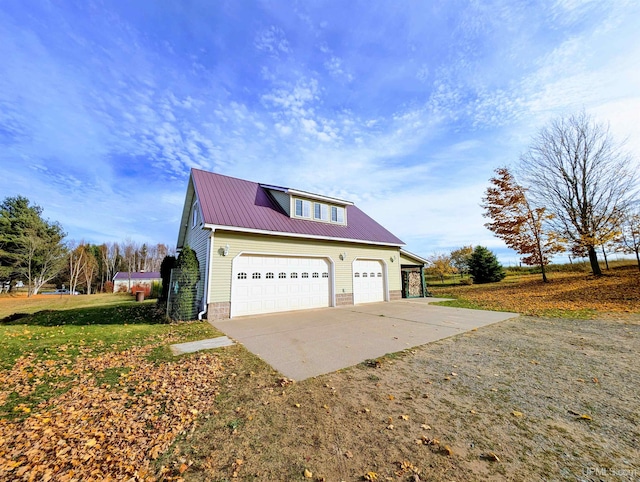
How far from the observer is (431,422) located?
3.14m

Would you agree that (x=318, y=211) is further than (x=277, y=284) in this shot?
Yes

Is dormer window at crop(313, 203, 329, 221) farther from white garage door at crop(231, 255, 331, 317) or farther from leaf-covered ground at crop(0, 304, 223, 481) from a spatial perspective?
leaf-covered ground at crop(0, 304, 223, 481)

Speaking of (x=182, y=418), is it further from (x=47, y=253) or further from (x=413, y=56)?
(x=47, y=253)

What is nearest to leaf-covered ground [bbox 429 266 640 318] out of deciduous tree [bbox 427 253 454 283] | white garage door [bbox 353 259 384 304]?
white garage door [bbox 353 259 384 304]

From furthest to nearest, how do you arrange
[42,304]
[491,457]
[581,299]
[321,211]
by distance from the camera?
1. [42,304]
2. [321,211]
3. [581,299]
4. [491,457]

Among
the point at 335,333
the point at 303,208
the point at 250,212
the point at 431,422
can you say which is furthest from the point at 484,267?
the point at 431,422

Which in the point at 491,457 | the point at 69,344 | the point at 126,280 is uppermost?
the point at 126,280

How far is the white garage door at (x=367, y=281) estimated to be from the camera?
14.6 metres

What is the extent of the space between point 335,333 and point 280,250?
205 inches

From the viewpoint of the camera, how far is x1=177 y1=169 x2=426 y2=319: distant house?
33.5ft

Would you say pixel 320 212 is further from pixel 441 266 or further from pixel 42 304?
pixel 441 266

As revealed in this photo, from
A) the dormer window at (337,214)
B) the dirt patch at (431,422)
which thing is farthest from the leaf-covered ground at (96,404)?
A: the dormer window at (337,214)

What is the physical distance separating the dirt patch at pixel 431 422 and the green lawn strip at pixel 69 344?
251 centimetres

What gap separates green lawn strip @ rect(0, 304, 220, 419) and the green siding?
181 centimetres
